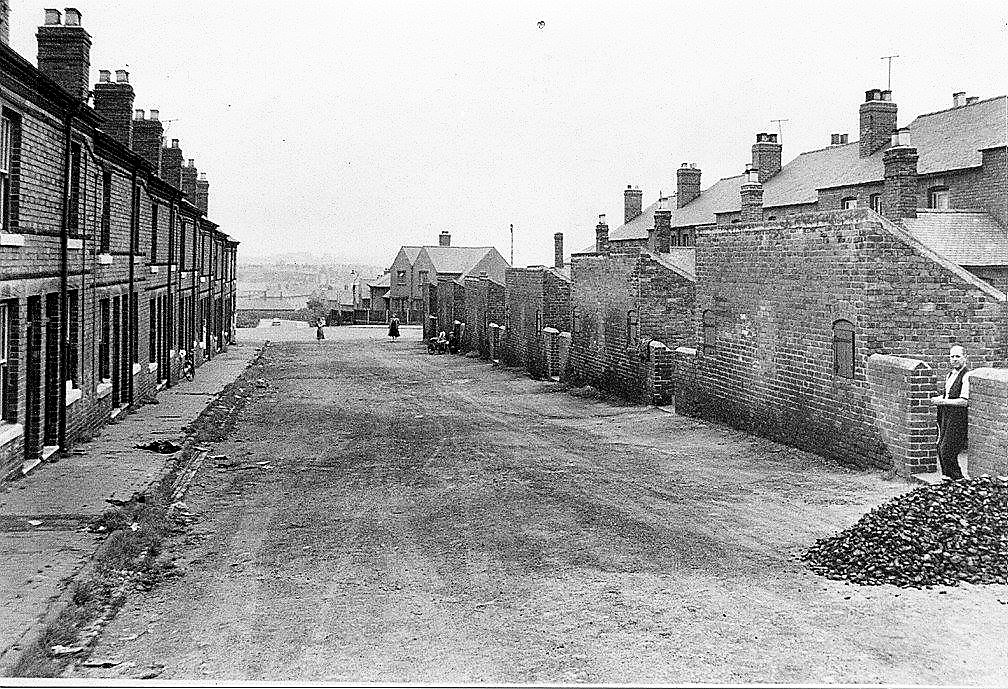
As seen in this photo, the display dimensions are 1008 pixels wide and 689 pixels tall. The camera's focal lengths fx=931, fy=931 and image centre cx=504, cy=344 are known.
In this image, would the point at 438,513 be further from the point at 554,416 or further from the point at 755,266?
the point at 554,416

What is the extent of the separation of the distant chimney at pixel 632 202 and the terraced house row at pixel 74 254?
43.1m

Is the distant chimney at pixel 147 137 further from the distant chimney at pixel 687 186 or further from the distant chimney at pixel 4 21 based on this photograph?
the distant chimney at pixel 687 186

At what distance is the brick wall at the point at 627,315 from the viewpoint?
74.7 feet

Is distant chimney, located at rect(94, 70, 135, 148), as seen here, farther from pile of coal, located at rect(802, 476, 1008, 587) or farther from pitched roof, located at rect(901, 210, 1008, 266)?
pitched roof, located at rect(901, 210, 1008, 266)

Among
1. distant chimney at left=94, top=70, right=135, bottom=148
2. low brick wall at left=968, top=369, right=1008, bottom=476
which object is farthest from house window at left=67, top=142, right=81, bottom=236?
low brick wall at left=968, top=369, right=1008, bottom=476

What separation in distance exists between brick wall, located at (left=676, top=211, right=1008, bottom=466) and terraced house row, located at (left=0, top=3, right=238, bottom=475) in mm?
11510

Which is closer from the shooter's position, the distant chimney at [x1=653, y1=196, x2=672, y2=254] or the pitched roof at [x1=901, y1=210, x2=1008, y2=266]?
the pitched roof at [x1=901, y1=210, x2=1008, y2=266]

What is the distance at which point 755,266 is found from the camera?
16656 mm

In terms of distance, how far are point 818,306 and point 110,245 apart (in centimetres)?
1348

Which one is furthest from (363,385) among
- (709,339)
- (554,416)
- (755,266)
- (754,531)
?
(754,531)

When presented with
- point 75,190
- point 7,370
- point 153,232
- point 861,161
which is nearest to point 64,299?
point 7,370

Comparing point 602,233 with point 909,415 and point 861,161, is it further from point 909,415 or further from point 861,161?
point 909,415

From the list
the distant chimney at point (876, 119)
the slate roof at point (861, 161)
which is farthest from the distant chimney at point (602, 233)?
the distant chimney at point (876, 119)

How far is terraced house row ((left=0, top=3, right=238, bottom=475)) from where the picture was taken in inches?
494
